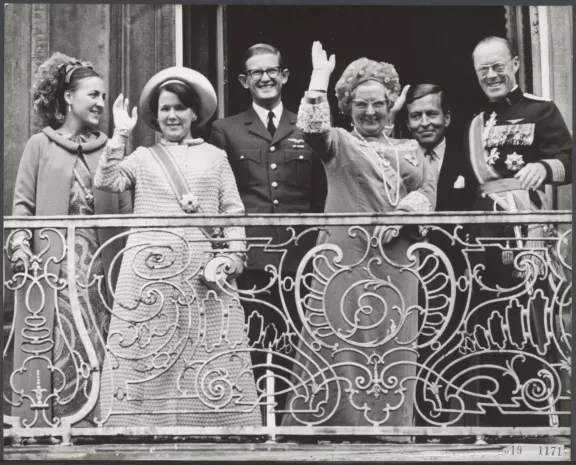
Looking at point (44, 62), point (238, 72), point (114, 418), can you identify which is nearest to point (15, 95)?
point (44, 62)

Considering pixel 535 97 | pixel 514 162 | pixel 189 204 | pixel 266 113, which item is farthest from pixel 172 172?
pixel 535 97

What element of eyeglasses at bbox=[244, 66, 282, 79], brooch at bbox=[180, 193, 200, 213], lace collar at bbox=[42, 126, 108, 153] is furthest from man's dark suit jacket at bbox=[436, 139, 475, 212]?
lace collar at bbox=[42, 126, 108, 153]

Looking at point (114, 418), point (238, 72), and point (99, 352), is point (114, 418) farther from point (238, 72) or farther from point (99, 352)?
point (238, 72)

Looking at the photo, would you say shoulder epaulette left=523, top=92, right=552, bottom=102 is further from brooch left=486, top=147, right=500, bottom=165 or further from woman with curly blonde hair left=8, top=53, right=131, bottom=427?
woman with curly blonde hair left=8, top=53, right=131, bottom=427

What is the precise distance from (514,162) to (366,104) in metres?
1.21

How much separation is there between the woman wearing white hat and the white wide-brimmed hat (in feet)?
0.63

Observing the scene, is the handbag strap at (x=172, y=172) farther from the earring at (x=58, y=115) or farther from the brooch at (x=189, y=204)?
the earring at (x=58, y=115)

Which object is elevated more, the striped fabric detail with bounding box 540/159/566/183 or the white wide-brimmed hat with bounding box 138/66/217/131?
the white wide-brimmed hat with bounding box 138/66/217/131

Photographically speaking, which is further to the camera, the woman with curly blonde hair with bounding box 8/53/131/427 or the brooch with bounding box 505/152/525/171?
the brooch with bounding box 505/152/525/171

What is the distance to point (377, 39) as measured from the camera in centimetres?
1388

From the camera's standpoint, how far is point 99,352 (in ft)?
44.0

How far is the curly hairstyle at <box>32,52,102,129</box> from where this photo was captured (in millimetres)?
13711

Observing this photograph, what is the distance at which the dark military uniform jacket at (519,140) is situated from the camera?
44.6ft

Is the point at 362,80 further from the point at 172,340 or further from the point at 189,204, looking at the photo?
the point at 172,340
